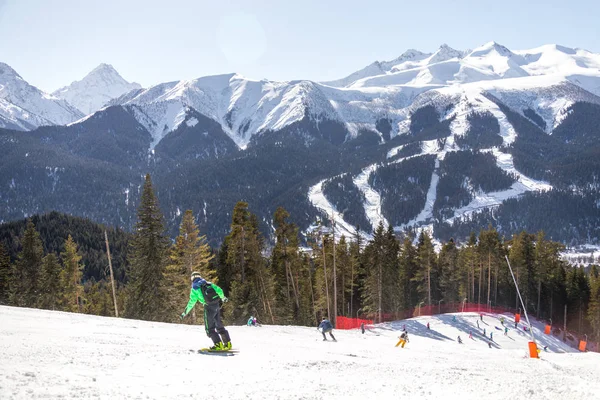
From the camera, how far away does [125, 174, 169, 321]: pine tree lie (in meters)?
37.6

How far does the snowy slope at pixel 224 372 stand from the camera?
8250 mm

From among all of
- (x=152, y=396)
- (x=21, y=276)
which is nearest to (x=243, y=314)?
(x=21, y=276)

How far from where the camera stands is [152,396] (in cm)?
784

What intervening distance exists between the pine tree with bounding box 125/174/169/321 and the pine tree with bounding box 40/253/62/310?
570 inches

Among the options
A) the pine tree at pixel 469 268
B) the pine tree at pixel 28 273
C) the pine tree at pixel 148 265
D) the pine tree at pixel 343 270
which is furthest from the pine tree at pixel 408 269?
the pine tree at pixel 28 273

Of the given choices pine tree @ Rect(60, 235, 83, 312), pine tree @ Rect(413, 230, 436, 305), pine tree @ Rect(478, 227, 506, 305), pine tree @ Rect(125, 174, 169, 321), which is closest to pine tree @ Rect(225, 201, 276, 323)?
pine tree @ Rect(125, 174, 169, 321)

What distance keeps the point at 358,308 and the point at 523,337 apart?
23.6 m

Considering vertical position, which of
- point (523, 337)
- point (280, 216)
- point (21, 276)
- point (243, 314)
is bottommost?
point (523, 337)

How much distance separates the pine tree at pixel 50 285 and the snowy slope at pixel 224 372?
115 ft

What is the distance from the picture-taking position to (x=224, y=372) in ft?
33.3

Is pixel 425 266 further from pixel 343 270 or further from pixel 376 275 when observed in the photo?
pixel 343 270

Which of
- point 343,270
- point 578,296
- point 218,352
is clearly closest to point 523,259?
point 578,296

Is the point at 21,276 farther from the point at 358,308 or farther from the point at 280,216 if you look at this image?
the point at 358,308

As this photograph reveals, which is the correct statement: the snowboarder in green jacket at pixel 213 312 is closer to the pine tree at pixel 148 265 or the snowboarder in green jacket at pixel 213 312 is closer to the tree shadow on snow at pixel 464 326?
the pine tree at pixel 148 265
